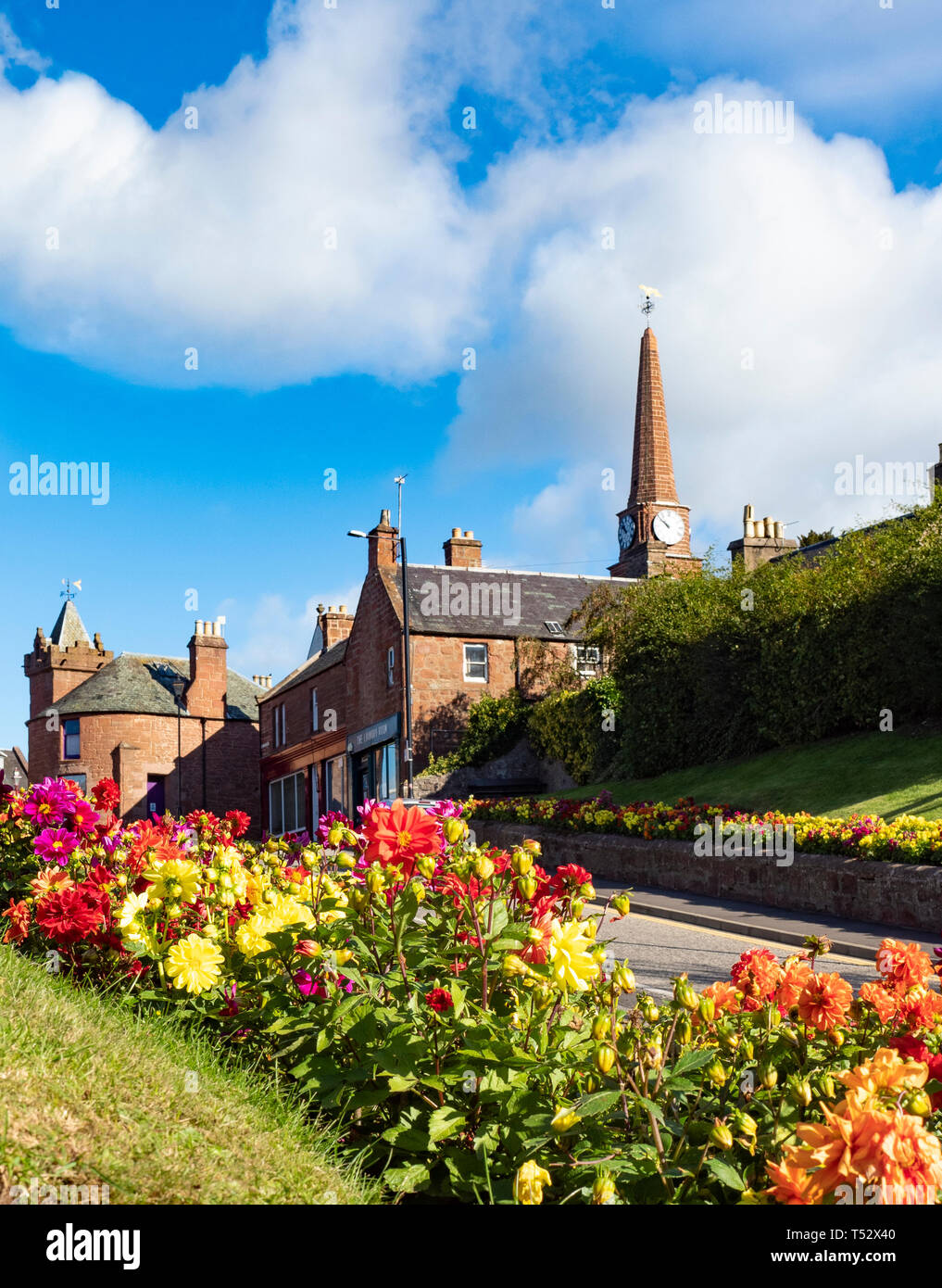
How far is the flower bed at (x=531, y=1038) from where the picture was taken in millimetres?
2652

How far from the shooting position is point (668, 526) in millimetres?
52406

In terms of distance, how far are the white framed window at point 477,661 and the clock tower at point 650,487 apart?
Result: 15.1m

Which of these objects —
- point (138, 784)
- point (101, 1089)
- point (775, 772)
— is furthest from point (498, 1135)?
point (138, 784)

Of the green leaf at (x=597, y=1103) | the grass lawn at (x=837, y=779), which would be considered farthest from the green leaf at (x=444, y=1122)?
the grass lawn at (x=837, y=779)

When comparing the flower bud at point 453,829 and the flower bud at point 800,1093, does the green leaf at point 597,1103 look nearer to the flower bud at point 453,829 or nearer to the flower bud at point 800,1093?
the flower bud at point 800,1093

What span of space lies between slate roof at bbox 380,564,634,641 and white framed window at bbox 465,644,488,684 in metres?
0.46

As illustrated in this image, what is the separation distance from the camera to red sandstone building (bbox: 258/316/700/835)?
35125mm

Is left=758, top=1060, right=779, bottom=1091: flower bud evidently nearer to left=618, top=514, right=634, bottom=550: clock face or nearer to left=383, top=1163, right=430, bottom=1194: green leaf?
left=383, top=1163, right=430, bottom=1194: green leaf

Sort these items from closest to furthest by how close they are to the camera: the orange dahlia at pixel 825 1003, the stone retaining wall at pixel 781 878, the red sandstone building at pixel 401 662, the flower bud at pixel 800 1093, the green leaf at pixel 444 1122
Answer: the flower bud at pixel 800 1093
the green leaf at pixel 444 1122
the orange dahlia at pixel 825 1003
the stone retaining wall at pixel 781 878
the red sandstone building at pixel 401 662

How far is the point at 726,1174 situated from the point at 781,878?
12.0 meters

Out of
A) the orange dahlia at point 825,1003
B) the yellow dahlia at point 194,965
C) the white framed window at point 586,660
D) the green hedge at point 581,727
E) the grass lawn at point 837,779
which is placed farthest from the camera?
the white framed window at point 586,660

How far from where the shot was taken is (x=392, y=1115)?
3.59 meters

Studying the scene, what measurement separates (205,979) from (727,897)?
1201 centimetres

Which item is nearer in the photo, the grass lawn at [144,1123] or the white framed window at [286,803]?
the grass lawn at [144,1123]
